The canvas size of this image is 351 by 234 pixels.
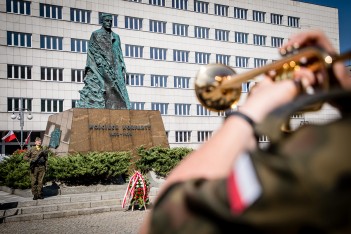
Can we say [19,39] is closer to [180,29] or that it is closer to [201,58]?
[180,29]

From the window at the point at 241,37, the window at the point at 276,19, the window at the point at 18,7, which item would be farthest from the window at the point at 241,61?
the window at the point at 18,7

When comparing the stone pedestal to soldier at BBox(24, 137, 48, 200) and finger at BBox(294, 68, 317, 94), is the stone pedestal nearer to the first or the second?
soldier at BBox(24, 137, 48, 200)

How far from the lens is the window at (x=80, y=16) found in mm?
47812

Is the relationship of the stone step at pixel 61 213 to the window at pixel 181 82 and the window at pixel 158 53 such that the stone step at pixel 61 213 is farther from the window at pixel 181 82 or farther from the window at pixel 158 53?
the window at pixel 181 82

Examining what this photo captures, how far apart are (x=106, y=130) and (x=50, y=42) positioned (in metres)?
33.8

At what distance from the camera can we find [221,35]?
184 ft

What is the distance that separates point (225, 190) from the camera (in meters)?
0.74

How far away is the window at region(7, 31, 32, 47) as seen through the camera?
4372cm

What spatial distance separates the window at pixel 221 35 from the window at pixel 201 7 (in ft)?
10.7

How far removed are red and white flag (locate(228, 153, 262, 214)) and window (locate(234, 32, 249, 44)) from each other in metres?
58.1

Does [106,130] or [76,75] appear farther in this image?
[76,75]

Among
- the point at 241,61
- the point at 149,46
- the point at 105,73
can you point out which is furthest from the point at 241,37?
the point at 105,73

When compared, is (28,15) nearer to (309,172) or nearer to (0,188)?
(0,188)

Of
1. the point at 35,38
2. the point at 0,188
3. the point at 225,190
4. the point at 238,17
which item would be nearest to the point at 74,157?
the point at 0,188
